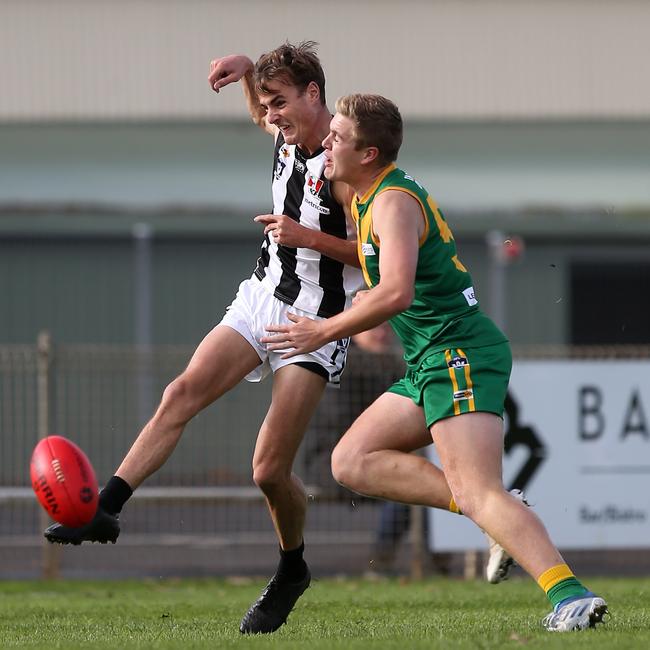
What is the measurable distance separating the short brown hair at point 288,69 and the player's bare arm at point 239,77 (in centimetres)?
37

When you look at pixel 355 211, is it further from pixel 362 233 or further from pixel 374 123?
pixel 374 123

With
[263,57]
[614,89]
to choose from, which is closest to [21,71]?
[614,89]

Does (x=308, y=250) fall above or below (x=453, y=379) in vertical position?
above

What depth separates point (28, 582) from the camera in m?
10.9

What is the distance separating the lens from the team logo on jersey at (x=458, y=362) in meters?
5.77

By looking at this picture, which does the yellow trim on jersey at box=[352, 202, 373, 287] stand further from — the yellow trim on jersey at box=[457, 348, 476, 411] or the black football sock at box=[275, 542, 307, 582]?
the black football sock at box=[275, 542, 307, 582]

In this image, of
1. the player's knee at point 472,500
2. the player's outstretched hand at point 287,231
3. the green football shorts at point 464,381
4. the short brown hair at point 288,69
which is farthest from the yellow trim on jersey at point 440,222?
the player's knee at point 472,500

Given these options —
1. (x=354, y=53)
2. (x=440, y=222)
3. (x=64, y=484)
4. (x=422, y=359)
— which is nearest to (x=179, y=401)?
(x=64, y=484)

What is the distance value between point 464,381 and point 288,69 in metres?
1.65

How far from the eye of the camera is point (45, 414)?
11062 mm

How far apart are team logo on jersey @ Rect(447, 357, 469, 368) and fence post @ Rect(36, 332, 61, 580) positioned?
19.5 ft

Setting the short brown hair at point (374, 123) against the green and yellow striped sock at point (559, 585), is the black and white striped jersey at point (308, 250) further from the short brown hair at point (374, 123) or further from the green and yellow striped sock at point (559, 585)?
the green and yellow striped sock at point (559, 585)

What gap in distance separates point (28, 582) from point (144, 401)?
183 centimetres

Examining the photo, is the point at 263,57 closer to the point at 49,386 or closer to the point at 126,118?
the point at 49,386
